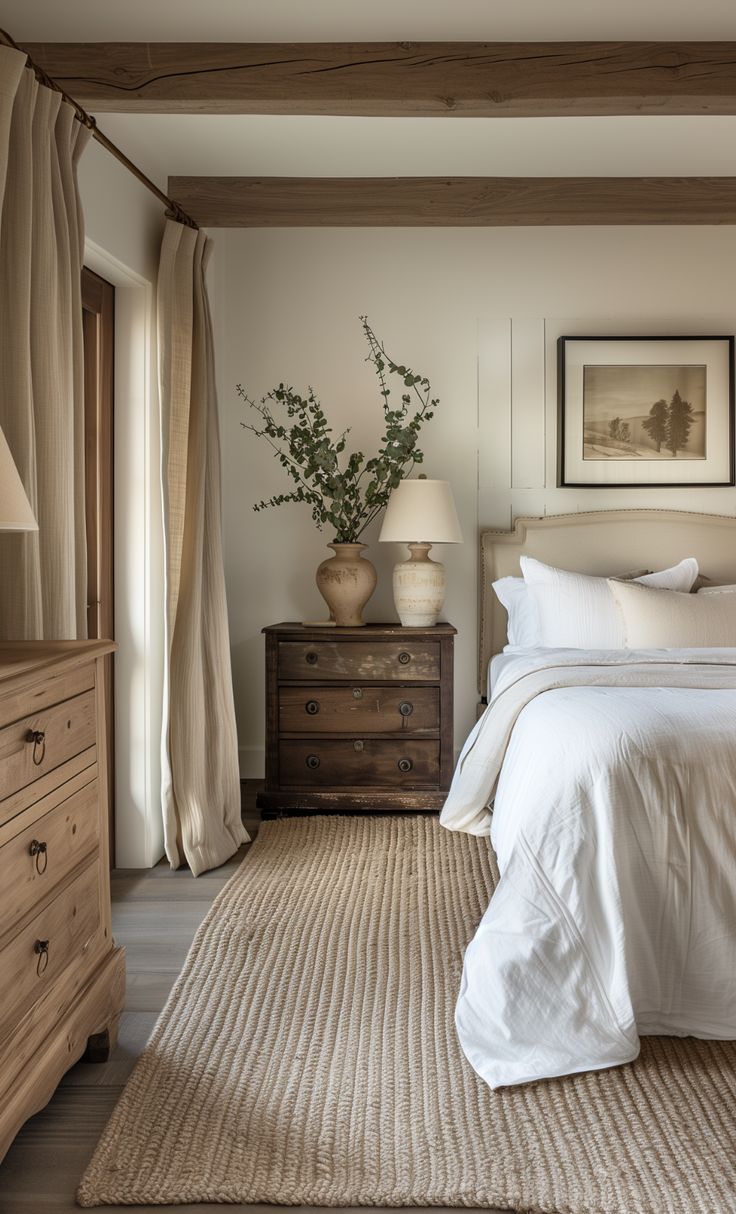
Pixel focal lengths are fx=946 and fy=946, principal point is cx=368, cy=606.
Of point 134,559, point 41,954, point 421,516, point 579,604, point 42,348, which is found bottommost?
point 41,954

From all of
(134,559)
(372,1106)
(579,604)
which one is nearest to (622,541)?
(579,604)

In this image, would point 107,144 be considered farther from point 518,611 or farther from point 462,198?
point 518,611

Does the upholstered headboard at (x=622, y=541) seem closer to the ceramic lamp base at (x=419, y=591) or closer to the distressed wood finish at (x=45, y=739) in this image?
the ceramic lamp base at (x=419, y=591)

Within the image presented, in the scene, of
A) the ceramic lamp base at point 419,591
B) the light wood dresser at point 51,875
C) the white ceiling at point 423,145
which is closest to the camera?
the light wood dresser at point 51,875

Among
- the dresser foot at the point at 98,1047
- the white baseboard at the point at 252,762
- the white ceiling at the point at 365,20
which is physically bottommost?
the dresser foot at the point at 98,1047

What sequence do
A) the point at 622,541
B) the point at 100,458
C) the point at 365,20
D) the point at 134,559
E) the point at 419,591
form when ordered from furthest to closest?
the point at 622,541 → the point at 419,591 → the point at 134,559 → the point at 100,458 → the point at 365,20

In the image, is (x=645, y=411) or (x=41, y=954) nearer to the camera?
(x=41, y=954)

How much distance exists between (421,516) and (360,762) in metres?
1.05

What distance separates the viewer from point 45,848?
69.5 inches

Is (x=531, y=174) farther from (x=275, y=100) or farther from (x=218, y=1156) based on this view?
(x=218, y=1156)

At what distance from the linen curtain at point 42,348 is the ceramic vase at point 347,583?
1665mm

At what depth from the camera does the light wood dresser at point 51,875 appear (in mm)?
1598

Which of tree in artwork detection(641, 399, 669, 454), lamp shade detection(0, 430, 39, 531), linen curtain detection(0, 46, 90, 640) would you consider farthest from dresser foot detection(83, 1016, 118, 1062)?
tree in artwork detection(641, 399, 669, 454)

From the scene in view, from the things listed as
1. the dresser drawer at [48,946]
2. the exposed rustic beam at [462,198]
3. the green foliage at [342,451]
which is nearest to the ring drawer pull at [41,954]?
the dresser drawer at [48,946]
